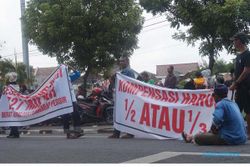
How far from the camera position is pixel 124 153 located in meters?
7.84

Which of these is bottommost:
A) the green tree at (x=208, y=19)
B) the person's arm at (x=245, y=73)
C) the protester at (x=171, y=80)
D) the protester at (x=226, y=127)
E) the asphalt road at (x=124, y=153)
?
the asphalt road at (x=124, y=153)

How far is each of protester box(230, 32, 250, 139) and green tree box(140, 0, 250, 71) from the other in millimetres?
8526

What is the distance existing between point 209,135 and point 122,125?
8.59 feet

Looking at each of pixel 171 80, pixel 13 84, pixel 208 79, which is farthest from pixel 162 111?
pixel 171 80

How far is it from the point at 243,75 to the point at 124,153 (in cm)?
271

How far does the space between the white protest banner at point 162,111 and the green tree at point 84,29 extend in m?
13.3

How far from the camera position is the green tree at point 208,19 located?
17.8 m

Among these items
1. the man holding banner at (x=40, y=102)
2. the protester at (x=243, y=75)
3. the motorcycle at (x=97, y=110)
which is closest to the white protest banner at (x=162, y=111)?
the protester at (x=243, y=75)

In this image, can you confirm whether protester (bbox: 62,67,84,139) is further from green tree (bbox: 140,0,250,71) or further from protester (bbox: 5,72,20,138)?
green tree (bbox: 140,0,250,71)

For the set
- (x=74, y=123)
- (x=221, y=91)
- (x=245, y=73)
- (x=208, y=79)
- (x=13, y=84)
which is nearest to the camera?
(x=221, y=91)

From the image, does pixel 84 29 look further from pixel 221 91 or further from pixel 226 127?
pixel 226 127

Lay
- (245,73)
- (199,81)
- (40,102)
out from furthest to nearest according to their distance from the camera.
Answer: (199,81) < (40,102) < (245,73)

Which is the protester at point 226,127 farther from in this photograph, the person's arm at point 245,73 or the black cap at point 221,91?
the person's arm at point 245,73

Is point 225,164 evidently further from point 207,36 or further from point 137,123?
point 207,36
